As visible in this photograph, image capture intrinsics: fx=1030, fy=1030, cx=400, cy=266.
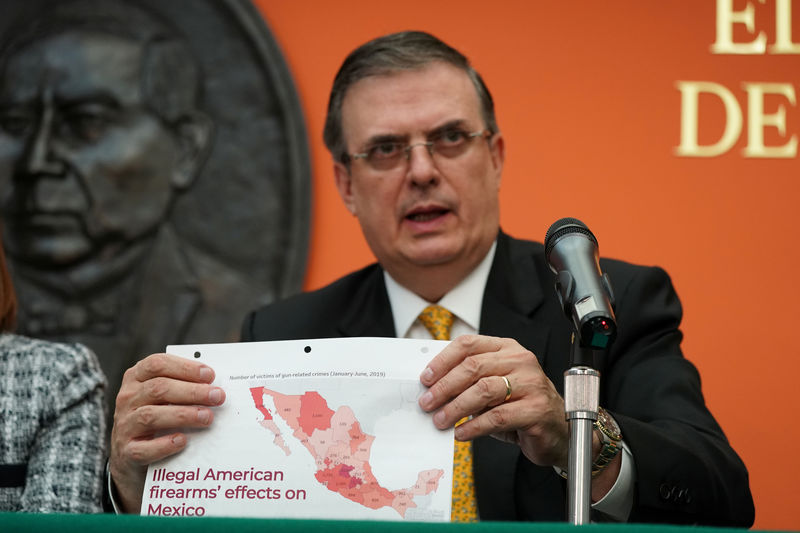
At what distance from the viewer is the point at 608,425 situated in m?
1.61

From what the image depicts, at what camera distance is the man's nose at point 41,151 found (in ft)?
10.3

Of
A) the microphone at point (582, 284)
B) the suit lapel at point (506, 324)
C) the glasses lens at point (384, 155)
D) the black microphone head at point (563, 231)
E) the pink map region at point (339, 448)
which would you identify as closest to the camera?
the microphone at point (582, 284)

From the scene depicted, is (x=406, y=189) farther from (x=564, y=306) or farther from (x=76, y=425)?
(x=564, y=306)

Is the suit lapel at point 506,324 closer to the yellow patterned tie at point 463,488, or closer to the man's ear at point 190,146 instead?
the yellow patterned tie at point 463,488

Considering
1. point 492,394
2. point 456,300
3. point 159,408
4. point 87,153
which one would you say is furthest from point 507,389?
point 87,153

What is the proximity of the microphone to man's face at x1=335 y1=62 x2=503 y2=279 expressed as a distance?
2.97 ft

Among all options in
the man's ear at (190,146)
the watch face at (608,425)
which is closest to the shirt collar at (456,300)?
the watch face at (608,425)

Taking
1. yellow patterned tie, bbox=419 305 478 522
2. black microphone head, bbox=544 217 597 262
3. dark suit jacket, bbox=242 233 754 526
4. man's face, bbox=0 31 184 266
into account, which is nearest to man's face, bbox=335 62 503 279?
dark suit jacket, bbox=242 233 754 526

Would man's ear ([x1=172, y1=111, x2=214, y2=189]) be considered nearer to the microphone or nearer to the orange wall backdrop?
the orange wall backdrop

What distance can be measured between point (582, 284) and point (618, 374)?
825mm

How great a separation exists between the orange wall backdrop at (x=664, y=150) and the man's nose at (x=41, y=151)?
2.45 ft

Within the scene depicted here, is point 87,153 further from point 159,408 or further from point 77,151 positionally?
point 159,408

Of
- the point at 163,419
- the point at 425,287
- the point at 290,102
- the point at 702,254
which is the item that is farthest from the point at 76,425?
the point at 702,254

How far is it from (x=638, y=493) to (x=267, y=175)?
1.80 meters
